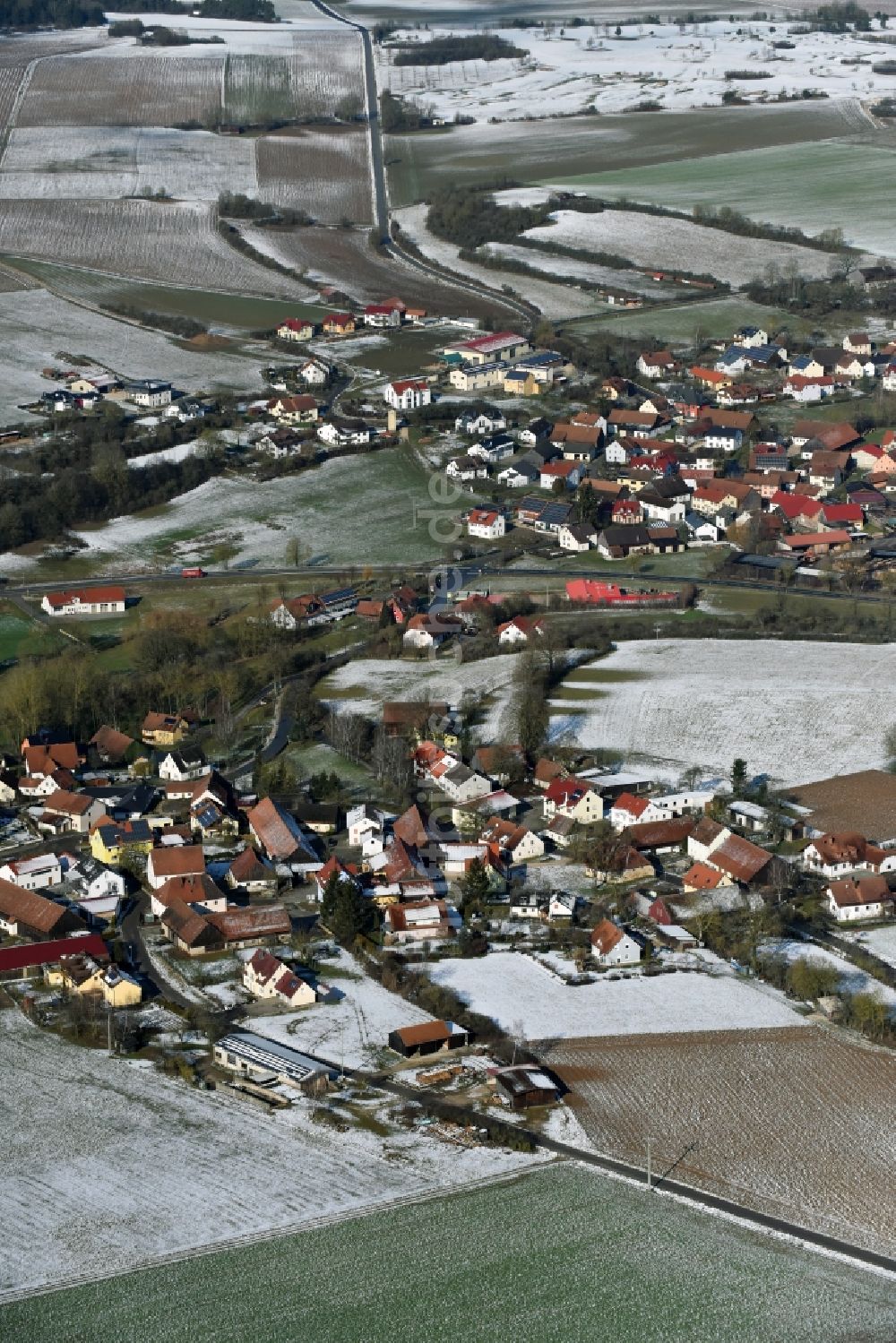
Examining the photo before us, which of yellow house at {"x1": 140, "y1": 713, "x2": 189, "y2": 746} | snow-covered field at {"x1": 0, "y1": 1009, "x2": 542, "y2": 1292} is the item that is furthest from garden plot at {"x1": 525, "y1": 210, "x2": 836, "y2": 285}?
snow-covered field at {"x1": 0, "y1": 1009, "x2": 542, "y2": 1292}

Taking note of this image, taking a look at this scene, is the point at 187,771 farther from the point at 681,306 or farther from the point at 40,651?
the point at 681,306

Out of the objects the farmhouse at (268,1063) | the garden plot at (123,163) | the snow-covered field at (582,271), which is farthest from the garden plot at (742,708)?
the garden plot at (123,163)

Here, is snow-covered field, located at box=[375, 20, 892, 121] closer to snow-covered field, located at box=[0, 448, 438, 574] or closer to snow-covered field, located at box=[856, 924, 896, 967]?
snow-covered field, located at box=[0, 448, 438, 574]

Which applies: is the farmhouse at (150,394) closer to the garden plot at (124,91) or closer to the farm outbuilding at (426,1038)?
the farm outbuilding at (426,1038)

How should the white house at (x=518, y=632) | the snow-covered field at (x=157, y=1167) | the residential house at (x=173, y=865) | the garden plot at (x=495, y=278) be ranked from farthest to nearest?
the garden plot at (x=495, y=278) → the white house at (x=518, y=632) → the residential house at (x=173, y=865) → the snow-covered field at (x=157, y=1167)

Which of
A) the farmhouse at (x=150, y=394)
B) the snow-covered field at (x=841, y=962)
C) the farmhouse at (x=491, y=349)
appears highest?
the farmhouse at (x=491, y=349)

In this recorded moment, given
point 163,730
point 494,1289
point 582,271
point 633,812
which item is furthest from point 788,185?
point 494,1289
